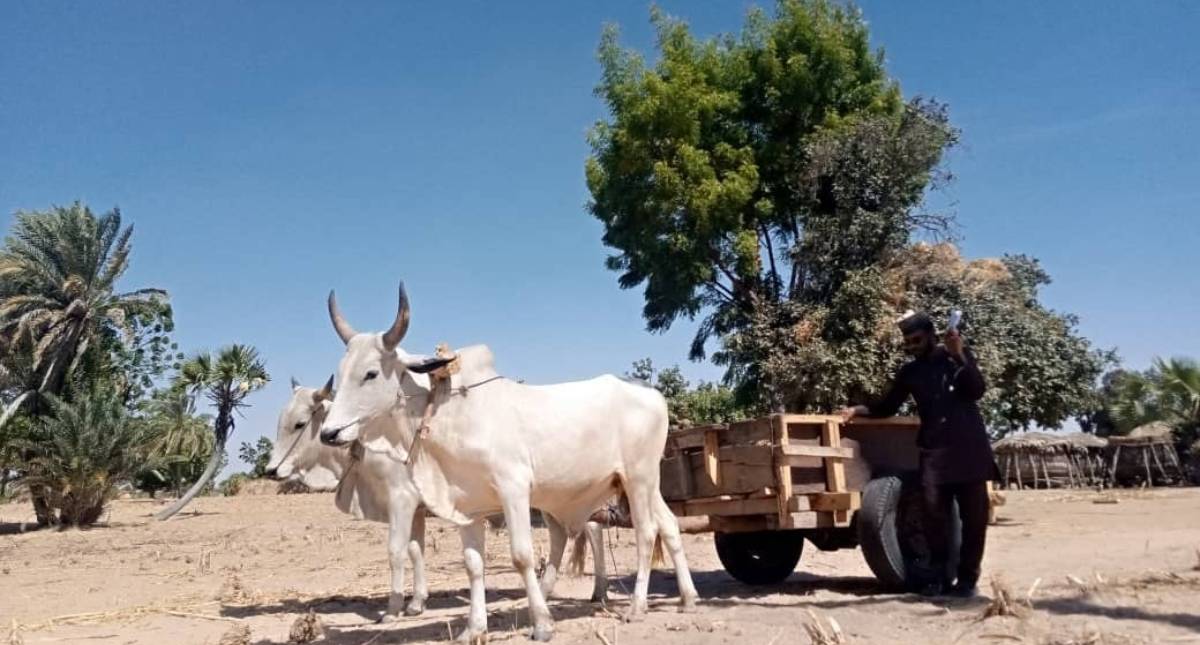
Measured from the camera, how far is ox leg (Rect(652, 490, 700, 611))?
7.20m

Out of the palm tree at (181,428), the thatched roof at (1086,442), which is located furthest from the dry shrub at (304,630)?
the palm tree at (181,428)

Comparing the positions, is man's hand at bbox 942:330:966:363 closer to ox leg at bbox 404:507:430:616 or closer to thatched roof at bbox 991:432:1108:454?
ox leg at bbox 404:507:430:616

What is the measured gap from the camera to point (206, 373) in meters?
36.6

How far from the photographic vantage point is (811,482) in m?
7.50

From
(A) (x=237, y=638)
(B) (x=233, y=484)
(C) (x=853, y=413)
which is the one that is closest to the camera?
(A) (x=237, y=638)

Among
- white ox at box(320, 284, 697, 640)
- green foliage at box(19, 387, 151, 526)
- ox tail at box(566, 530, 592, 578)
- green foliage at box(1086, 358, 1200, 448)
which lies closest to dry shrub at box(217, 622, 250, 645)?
white ox at box(320, 284, 697, 640)

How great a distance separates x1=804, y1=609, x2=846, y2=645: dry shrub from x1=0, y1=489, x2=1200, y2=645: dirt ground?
95mm

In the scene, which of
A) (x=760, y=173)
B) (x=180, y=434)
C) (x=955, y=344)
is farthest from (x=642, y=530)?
(x=180, y=434)

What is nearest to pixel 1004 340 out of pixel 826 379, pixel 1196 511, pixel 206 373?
pixel 826 379

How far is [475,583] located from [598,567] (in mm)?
2093

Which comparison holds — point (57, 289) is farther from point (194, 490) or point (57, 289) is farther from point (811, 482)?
point (811, 482)

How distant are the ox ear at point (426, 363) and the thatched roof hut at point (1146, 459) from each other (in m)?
27.7

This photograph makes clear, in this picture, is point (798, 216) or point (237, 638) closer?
point (237, 638)

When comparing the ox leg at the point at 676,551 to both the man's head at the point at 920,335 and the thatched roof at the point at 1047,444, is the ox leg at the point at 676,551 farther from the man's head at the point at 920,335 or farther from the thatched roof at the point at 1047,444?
the thatched roof at the point at 1047,444
